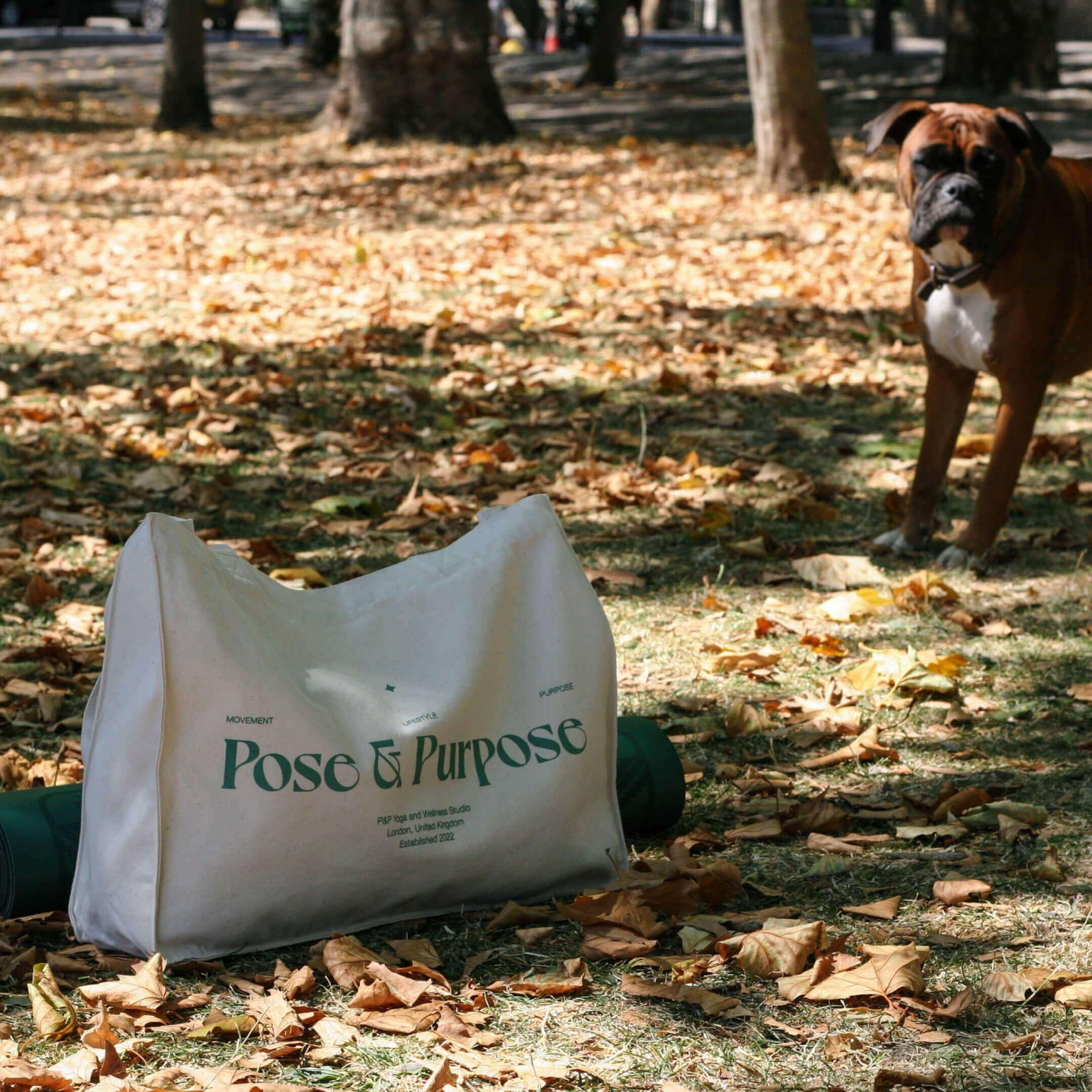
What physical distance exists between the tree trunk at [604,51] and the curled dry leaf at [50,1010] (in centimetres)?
2139

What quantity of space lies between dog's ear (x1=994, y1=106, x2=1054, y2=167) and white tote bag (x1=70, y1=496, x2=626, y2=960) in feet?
7.30

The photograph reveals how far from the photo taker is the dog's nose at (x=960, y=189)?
12.9 ft

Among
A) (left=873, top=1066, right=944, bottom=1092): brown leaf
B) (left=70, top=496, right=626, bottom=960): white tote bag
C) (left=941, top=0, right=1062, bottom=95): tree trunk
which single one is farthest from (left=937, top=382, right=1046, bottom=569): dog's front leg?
(left=941, top=0, right=1062, bottom=95): tree trunk

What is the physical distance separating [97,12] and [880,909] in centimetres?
4231

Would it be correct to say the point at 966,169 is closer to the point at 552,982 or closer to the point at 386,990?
the point at 552,982

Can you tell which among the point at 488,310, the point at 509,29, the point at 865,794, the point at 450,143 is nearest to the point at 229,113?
the point at 450,143

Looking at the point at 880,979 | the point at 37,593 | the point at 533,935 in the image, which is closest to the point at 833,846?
the point at 880,979

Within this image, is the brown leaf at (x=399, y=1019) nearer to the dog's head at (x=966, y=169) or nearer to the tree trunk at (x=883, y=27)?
the dog's head at (x=966, y=169)

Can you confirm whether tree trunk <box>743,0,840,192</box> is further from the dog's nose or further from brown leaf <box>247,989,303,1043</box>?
brown leaf <box>247,989,303,1043</box>

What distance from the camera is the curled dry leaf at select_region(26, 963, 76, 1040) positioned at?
85.7 inches

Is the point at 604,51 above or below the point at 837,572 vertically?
above

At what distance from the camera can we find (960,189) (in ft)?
12.9

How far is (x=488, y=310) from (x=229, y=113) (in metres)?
14.6

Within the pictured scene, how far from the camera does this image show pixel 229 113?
2130 centimetres
